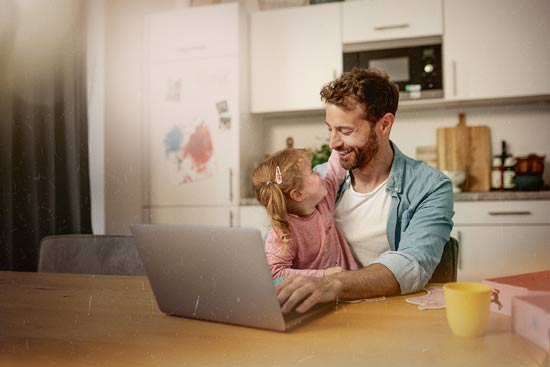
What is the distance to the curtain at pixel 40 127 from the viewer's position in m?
1.62

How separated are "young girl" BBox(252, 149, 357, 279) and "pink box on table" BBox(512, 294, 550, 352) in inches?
19.2

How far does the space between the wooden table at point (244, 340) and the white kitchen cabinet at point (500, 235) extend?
1589 millimetres

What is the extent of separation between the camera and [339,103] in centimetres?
123

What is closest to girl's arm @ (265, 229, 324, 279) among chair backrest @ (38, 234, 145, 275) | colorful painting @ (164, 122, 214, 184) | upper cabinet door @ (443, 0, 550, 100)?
chair backrest @ (38, 234, 145, 275)

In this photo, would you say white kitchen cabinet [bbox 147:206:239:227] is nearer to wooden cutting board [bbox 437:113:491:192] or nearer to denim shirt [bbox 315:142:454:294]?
wooden cutting board [bbox 437:113:491:192]

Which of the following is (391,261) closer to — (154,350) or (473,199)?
(154,350)

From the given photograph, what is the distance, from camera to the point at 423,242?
103cm

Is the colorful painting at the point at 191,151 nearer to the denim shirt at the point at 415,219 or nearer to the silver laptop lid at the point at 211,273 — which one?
the denim shirt at the point at 415,219

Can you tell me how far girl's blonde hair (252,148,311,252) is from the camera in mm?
1064

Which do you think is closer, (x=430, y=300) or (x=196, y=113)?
(x=430, y=300)

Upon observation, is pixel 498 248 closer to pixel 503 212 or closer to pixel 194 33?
pixel 503 212

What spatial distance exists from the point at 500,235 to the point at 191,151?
166cm

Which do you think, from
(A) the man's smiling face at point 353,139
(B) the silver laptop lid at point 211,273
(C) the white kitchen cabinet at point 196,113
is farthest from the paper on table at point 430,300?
(C) the white kitchen cabinet at point 196,113

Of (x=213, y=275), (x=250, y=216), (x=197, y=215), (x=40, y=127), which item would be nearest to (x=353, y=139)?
(x=213, y=275)
